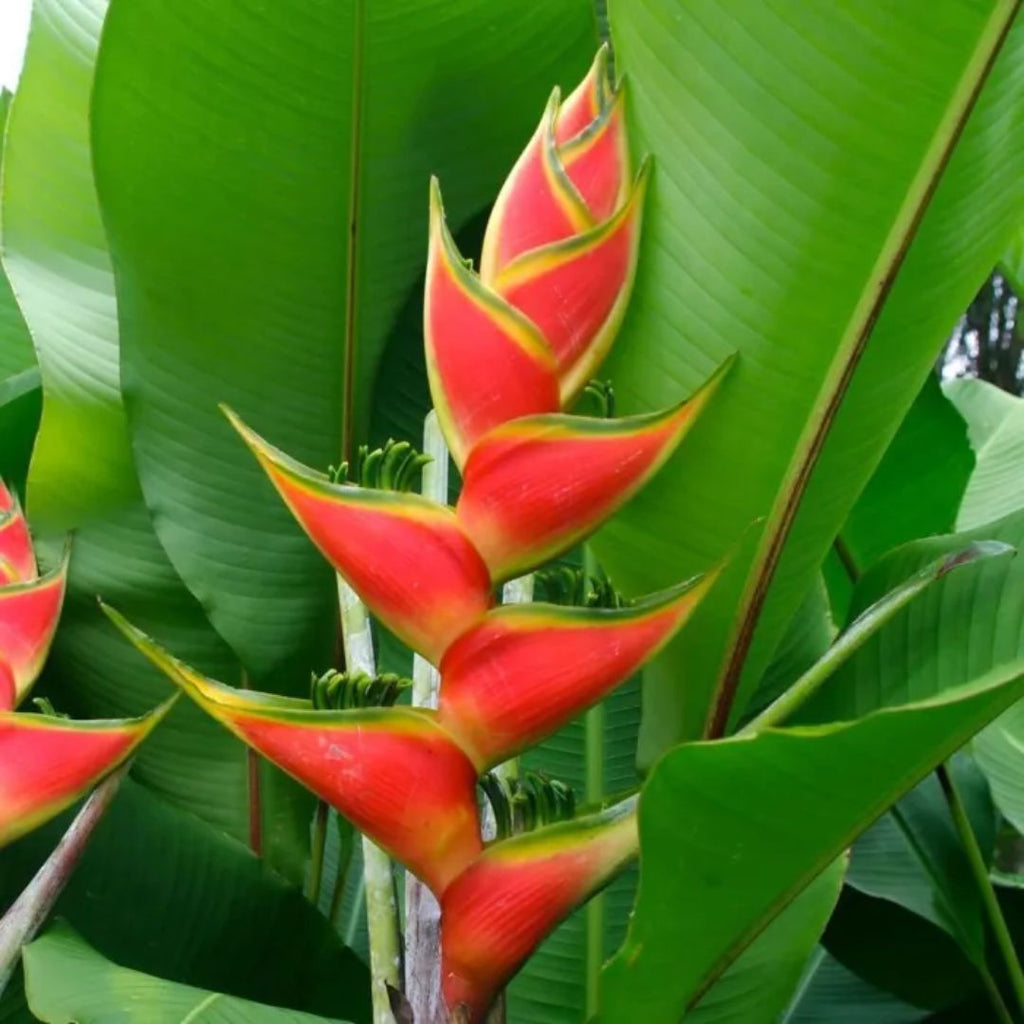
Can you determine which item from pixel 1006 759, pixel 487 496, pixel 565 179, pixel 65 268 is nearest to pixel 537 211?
pixel 565 179

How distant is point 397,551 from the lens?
0.41 meters

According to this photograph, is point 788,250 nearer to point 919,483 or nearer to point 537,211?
point 537,211

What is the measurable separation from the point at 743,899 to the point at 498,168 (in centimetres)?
39

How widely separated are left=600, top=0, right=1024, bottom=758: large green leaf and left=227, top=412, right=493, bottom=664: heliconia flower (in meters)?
0.12

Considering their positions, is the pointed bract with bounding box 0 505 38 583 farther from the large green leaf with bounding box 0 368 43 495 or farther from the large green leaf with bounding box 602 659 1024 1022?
the large green leaf with bounding box 602 659 1024 1022

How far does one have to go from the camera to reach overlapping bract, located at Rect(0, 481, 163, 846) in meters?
0.48

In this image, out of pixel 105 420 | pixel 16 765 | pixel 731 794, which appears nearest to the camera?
pixel 731 794

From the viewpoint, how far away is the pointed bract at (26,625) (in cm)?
53

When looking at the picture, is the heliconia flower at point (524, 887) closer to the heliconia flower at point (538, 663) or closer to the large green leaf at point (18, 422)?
the heliconia flower at point (538, 663)

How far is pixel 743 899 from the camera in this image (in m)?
0.40

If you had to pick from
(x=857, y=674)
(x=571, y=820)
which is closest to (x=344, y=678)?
(x=571, y=820)

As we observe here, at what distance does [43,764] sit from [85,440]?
0.80 feet

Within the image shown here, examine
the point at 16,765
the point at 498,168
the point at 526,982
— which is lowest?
the point at 526,982

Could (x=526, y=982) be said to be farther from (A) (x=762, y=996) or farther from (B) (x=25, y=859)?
(B) (x=25, y=859)
